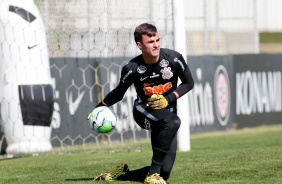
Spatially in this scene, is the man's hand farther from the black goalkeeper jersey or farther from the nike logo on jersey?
the nike logo on jersey

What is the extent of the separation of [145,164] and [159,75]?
2315mm

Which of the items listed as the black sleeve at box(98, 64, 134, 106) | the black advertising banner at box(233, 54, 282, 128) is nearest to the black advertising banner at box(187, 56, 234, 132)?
the black advertising banner at box(233, 54, 282, 128)

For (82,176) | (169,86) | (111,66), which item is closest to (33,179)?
(82,176)

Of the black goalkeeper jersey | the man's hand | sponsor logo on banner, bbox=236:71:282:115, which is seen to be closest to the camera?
the man's hand

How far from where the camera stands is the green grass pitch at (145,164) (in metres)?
8.87

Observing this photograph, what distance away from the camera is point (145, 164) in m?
10.6

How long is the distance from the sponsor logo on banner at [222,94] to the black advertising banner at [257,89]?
336mm

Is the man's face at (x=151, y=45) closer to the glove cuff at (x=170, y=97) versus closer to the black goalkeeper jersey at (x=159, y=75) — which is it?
the black goalkeeper jersey at (x=159, y=75)

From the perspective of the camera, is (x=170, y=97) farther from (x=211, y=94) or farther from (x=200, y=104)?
(x=211, y=94)

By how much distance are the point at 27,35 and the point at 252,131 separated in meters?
7.03

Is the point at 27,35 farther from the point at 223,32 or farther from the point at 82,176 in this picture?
the point at 223,32

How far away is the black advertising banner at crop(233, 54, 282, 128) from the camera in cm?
1950

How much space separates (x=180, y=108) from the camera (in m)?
12.7

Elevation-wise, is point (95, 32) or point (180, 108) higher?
point (95, 32)
